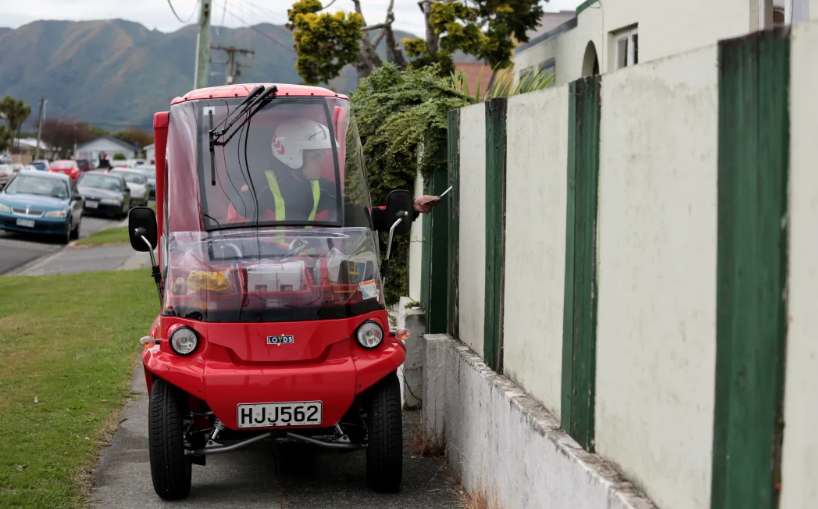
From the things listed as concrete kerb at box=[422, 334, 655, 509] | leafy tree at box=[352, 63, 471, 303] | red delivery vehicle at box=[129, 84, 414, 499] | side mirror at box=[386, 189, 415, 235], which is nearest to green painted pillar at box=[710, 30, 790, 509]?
concrete kerb at box=[422, 334, 655, 509]

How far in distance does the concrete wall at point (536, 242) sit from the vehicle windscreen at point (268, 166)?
1259 mm

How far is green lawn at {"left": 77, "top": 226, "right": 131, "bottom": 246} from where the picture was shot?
91.3 ft

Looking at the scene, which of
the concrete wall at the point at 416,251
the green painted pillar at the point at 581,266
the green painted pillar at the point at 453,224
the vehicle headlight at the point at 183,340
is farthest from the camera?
the concrete wall at the point at 416,251

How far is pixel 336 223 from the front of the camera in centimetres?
683

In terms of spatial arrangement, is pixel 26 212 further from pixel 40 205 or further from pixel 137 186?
pixel 137 186

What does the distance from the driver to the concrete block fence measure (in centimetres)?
105

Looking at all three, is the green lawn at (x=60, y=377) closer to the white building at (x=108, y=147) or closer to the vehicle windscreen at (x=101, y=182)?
the vehicle windscreen at (x=101, y=182)

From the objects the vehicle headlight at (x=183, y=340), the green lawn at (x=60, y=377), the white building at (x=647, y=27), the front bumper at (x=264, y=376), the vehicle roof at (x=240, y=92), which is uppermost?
the white building at (x=647, y=27)

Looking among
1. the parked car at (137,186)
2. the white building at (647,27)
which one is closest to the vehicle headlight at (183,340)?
the white building at (647,27)

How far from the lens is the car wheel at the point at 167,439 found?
20.0 feet

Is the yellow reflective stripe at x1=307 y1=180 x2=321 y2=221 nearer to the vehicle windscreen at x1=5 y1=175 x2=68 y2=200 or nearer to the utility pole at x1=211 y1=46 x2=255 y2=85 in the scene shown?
the vehicle windscreen at x1=5 y1=175 x2=68 y2=200

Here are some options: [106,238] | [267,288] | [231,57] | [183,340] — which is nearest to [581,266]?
[267,288]

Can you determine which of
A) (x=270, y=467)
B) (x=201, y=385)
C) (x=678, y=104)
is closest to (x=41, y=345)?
(x=270, y=467)

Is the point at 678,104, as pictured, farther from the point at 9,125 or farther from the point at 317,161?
the point at 9,125
